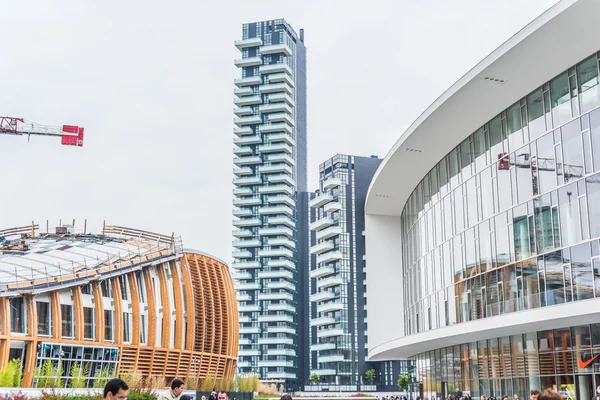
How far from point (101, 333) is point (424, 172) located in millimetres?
17728

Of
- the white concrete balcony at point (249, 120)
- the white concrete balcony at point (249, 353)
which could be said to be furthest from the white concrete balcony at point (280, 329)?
the white concrete balcony at point (249, 120)

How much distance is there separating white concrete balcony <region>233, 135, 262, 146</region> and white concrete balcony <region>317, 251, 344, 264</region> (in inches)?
1022

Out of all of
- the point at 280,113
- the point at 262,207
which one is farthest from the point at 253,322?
the point at 280,113

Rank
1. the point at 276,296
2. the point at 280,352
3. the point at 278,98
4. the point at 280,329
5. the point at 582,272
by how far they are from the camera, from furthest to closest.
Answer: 1. the point at 278,98
2. the point at 276,296
3. the point at 280,329
4. the point at 280,352
5. the point at 582,272

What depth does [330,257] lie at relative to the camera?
10512 cm

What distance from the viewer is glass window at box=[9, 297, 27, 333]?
3384 cm

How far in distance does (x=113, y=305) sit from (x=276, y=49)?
92.1 meters

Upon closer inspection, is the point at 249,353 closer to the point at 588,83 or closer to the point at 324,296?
the point at 324,296

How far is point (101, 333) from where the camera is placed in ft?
124

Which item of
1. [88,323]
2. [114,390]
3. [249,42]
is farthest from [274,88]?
[114,390]

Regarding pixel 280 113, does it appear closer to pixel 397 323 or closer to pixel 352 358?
pixel 352 358

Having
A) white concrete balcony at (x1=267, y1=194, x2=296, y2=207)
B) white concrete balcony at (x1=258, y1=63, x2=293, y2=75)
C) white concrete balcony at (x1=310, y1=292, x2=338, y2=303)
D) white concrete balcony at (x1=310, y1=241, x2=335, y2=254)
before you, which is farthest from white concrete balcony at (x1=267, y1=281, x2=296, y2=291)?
white concrete balcony at (x1=258, y1=63, x2=293, y2=75)

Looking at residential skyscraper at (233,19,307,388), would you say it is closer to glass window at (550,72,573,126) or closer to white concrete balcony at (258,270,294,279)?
white concrete balcony at (258,270,294,279)

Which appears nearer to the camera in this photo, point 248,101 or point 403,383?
point 403,383
